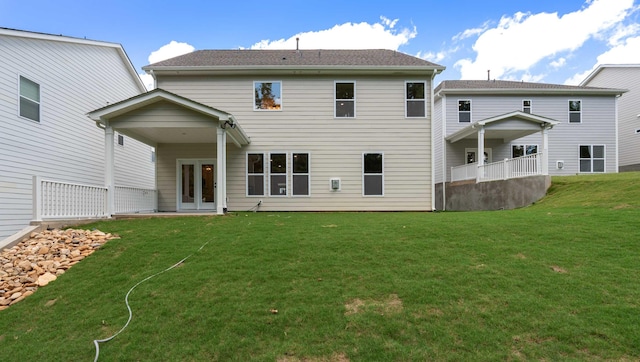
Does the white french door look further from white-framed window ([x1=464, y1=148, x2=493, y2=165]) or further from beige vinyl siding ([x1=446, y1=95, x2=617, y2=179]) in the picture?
white-framed window ([x1=464, y1=148, x2=493, y2=165])

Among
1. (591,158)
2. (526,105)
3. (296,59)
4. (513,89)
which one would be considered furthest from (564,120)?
(296,59)

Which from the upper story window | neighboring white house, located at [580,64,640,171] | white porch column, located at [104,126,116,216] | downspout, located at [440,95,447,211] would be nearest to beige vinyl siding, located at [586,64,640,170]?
neighboring white house, located at [580,64,640,171]

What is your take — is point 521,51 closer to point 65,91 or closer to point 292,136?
point 292,136

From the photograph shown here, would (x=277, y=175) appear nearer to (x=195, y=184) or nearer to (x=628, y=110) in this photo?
(x=195, y=184)

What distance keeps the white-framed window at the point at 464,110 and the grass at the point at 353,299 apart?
34.8 feet

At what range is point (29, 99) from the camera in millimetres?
8672

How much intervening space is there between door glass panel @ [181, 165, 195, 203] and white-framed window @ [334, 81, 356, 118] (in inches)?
231

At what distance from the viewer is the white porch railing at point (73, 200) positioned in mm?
6727

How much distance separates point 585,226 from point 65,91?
47.0 feet

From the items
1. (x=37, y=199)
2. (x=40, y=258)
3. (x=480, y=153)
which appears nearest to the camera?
(x=40, y=258)

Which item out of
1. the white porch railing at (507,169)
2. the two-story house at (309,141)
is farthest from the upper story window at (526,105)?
the two-story house at (309,141)

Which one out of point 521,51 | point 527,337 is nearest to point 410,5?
point 521,51

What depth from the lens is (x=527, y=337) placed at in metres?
2.95

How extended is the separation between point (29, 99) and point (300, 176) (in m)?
8.15
